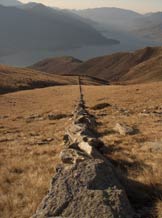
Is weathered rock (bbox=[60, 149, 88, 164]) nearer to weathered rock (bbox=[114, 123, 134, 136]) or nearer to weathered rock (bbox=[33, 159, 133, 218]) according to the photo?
weathered rock (bbox=[33, 159, 133, 218])

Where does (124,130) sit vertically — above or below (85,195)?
below

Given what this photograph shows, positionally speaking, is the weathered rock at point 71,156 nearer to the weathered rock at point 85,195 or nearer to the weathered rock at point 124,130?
the weathered rock at point 85,195

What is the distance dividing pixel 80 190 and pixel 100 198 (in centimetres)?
47

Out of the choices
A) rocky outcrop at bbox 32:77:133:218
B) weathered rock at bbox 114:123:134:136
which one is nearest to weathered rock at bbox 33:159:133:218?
rocky outcrop at bbox 32:77:133:218

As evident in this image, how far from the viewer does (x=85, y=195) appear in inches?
262

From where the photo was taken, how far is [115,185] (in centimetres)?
723

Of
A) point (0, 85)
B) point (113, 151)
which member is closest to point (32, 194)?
point (113, 151)

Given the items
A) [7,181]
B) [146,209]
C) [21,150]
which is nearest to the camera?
[146,209]

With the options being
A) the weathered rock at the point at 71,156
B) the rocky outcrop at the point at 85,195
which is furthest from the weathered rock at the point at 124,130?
the rocky outcrop at the point at 85,195

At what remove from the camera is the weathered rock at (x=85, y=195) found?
6.27 metres

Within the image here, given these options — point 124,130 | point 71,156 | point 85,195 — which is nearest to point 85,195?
point 85,195

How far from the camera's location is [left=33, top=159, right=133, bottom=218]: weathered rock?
247 inches

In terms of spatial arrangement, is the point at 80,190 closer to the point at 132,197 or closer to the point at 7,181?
the point at 132,197

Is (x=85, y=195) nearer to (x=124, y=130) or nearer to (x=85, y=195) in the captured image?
(x=85, y=195)
